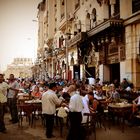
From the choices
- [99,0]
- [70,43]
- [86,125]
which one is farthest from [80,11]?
[86,125]

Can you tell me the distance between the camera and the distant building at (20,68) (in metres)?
112

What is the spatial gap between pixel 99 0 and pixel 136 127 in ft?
45.1

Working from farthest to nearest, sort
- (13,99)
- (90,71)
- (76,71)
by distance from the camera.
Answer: (76,71) → (90,71) → (13,99)

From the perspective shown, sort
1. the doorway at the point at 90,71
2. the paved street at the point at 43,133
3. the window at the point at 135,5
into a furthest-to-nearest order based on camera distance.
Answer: the doorway at the point at 90,71 → the window at the point at 135,5 → the paved street at the point at 43,133

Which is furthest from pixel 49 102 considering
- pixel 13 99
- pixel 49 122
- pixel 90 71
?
pixel 90 71

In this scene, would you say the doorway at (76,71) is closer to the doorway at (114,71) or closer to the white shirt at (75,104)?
the doorway at (114,71)

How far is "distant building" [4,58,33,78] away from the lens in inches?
4422

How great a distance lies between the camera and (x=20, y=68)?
116 metres

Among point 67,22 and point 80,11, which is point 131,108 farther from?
point 67,22

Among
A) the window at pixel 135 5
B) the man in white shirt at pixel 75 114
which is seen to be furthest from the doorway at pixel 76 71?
the man in white shirt at pixel 75 114

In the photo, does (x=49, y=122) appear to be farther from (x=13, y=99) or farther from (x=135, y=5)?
(x=135, y=5)

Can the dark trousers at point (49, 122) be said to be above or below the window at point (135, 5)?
below

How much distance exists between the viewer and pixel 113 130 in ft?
33.7

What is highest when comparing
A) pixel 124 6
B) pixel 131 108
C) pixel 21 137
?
pixel 124 6
